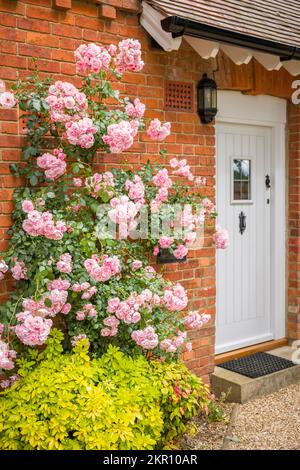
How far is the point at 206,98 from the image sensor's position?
5238 mm

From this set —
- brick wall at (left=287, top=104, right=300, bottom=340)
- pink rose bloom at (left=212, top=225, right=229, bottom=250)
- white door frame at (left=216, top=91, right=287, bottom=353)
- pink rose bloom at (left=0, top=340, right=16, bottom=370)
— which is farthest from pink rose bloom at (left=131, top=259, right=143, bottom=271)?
brick wall at (left=287, top=104, right=300, bottom=340)

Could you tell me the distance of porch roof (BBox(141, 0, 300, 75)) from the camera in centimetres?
455

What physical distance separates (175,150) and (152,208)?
2.92ft

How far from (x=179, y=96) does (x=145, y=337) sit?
2237 mm

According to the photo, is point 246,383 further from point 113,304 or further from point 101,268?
point 101,268

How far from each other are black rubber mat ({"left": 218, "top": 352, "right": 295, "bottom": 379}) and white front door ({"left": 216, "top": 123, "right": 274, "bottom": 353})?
191 mm

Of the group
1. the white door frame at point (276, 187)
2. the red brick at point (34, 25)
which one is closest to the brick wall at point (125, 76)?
the red brick at point (34, 25)

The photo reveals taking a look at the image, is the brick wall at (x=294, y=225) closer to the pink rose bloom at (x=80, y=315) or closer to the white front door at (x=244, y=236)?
the white front door at (x=244, y=236)

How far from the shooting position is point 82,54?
4.04 m

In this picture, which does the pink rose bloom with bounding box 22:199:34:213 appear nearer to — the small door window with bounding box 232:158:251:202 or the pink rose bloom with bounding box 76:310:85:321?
the pink rose bloom with bounding box 76:310:85:321

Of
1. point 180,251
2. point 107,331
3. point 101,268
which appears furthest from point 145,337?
point 180,251

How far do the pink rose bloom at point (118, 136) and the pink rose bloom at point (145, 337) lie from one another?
1.26 m

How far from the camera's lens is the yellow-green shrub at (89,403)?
3496 mm

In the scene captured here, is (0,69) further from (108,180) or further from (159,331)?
(159,331)
